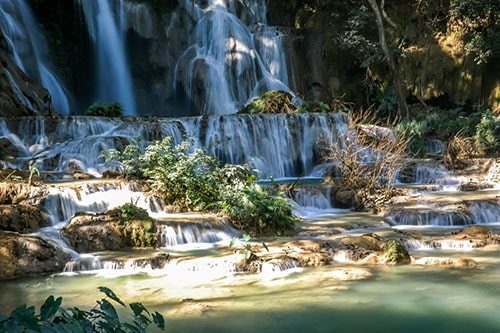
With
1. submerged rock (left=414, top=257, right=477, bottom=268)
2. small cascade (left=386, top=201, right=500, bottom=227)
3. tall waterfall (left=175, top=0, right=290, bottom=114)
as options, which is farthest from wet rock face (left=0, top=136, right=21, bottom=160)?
submerged rock (left=414, top=257, right=477, bottom=268)

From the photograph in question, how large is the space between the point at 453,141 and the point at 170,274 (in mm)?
11430

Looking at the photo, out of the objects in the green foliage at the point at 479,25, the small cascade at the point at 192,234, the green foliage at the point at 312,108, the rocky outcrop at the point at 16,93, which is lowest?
the small cascade at the point at 192,234

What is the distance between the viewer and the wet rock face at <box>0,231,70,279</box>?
23.6 ft

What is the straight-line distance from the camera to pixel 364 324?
5148 mm

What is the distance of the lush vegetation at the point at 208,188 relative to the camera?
9.41 m

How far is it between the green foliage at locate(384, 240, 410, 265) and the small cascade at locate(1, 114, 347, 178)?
6.14 m

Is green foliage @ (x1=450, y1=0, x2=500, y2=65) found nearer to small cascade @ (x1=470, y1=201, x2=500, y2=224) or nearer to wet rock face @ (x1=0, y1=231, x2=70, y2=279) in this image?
small cascade @ (x1=470, y1=201, x2=500, y2=224)

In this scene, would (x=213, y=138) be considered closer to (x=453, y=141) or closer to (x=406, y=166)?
(x=406, y=166)

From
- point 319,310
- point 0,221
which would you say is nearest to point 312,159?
point 0,221

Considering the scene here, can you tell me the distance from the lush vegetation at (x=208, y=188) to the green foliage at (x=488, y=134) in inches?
351

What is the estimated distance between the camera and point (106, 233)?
8.51m

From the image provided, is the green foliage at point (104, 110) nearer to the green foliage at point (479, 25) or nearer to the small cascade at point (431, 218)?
the small cascade at point (431, 218)

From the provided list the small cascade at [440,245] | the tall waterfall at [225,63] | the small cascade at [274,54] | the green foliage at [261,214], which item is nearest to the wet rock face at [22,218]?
the green foliage at [261,214]

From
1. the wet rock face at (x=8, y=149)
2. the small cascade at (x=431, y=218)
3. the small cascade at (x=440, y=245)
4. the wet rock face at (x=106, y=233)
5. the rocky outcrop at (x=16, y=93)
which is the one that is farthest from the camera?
the rocky outcrop at (x=16, y=93)
